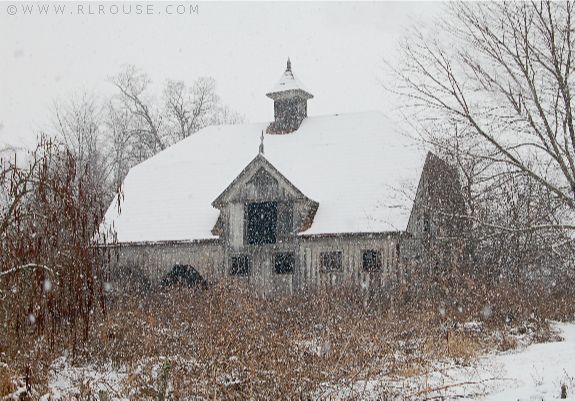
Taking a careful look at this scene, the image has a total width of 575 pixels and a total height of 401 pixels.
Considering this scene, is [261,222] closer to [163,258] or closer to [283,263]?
[283,263]

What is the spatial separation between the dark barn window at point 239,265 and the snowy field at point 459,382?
42.3ft

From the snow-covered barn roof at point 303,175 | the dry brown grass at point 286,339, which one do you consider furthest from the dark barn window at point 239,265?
the dry brown grass at point 286,339

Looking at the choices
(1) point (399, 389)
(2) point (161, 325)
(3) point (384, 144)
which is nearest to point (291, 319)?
(2) point (161, 325)

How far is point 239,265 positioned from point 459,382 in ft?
51.4

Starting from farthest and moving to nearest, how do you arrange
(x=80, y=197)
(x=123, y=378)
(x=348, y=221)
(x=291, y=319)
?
1. (x=348, y=221)
2. (x=291, y=319)
3. (x=123, y=378)
4. (x=80, y=197)

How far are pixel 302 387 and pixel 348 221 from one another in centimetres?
1469

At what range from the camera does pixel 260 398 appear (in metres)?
10.3

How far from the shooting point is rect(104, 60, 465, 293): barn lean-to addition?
24828 millimetres

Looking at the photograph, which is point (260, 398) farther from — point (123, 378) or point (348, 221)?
point (348, 221)

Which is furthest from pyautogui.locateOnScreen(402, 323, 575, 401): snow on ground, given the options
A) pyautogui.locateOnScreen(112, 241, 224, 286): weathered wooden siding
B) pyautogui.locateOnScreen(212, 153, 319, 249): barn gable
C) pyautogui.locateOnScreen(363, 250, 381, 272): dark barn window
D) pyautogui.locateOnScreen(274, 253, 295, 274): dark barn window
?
pyautogui.locateOnScreen(112, 241, 224, 286): weathered wooden siding

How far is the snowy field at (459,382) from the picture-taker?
1049cm

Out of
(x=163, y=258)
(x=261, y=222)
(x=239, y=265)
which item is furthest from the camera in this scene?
(x=163, y=258)

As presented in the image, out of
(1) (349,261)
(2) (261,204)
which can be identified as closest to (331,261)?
(1) (349,261)

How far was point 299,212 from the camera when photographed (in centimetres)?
2606
